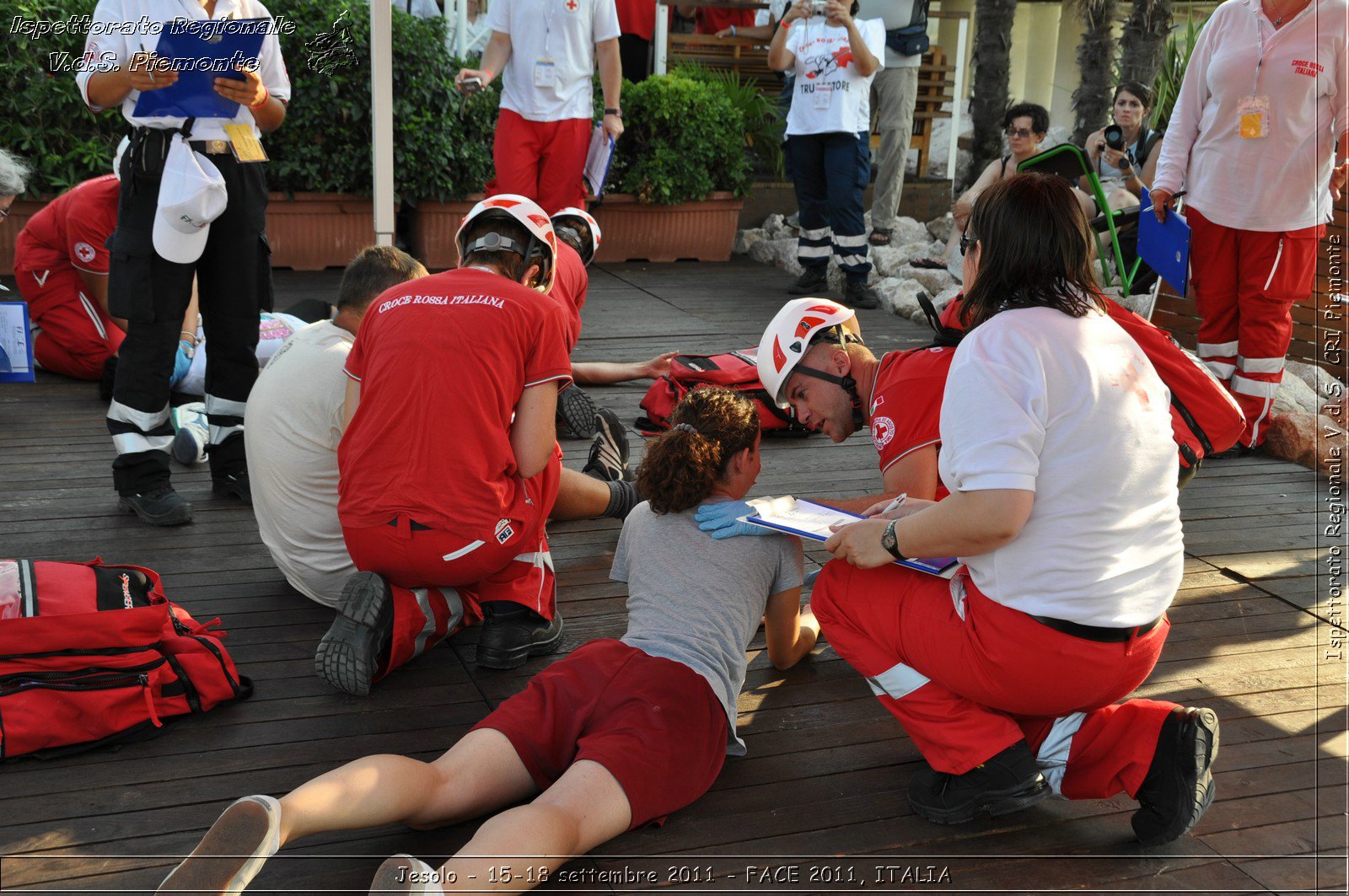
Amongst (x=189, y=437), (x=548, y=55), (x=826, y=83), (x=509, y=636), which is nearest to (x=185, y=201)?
(x=189, y=437)

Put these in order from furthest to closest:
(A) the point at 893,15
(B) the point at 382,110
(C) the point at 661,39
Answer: (C) the point at 661,39, (A) the point at 893,15, (B) the point at 382,110

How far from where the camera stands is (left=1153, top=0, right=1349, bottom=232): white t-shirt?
4621 millimetres

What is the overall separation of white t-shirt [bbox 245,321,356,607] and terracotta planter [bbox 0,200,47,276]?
482 centimetres

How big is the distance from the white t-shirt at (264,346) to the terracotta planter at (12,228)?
279cm

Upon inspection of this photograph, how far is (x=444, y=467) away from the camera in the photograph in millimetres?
2939

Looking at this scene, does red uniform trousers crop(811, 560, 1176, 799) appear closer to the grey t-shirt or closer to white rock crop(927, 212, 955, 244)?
the grey t-shirt

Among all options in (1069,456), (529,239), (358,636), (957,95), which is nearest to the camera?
(1069,456)

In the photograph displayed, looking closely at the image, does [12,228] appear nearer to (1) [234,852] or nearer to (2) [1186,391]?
(1) [234,852]

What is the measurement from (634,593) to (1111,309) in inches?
52.7

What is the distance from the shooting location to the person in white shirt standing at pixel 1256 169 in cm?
465

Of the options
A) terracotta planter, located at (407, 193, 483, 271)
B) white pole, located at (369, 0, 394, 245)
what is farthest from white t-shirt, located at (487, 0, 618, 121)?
white pole, located at (369, 0, 394, 245)

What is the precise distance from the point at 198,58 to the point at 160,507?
1.48 metres

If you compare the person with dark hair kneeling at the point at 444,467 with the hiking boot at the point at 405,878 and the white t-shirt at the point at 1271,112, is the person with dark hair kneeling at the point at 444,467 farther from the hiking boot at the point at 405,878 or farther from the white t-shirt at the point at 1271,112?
the white t-shirt at the point at 1271,112

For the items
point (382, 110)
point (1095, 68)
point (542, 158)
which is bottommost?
point (542, 158)
